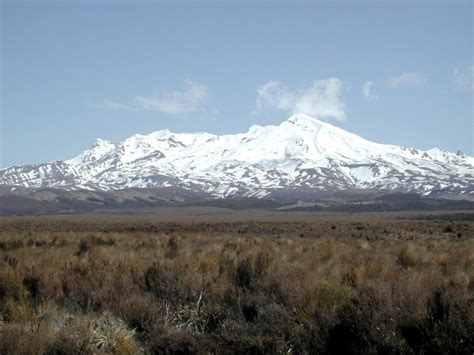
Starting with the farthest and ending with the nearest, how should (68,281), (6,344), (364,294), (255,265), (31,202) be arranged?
(31,202) → (255,265) → (68,281) → (364,294) → (6,344)

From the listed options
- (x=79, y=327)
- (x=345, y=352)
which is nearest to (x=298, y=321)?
(x=345, y=352)

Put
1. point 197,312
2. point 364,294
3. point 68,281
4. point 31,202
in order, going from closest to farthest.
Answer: point 364,294, point 197,312, point 68,281, point 31,202

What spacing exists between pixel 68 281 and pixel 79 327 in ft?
8.09

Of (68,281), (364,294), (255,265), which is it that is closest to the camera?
(364,294)

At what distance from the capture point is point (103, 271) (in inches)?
374

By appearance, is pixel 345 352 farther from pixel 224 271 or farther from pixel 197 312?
pixel 224 271

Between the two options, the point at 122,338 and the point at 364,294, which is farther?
the point at 364,294

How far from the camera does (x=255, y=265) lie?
9.95 metres

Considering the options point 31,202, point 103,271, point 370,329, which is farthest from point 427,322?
point 31,202

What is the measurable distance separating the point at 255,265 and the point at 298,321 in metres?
3.31

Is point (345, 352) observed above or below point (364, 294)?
below

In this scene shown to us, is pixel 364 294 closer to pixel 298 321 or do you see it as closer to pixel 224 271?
pixel 298 321

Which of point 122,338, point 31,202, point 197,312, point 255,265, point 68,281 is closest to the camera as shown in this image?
point 122,338

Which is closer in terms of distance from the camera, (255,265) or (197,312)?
(197,312)
